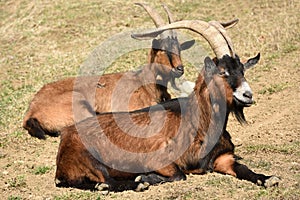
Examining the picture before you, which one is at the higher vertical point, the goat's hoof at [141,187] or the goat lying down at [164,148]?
the goat lying down at [164,148]

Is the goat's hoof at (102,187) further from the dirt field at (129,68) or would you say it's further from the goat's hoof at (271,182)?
the goat's hoof at (271,182)

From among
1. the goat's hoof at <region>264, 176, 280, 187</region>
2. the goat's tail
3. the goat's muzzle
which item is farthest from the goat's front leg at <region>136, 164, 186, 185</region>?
the goat's muzzle

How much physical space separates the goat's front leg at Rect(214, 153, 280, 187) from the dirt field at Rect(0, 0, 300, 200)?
0.11 metres

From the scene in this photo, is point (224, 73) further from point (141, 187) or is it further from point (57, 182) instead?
point (57, 182)

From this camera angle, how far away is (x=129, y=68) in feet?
43.5

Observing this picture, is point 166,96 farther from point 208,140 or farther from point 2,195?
point 2,195

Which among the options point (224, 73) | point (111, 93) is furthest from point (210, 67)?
point (111, 93)

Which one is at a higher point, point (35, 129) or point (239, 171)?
point (239, 171)

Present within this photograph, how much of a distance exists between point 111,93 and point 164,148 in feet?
12.2

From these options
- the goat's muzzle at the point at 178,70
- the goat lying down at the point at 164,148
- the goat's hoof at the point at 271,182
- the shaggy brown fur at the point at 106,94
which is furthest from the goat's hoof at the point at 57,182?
the goat's muzzle at the point at 178,70

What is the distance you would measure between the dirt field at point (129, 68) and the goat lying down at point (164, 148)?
0.19 metres

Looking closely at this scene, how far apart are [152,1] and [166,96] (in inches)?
367

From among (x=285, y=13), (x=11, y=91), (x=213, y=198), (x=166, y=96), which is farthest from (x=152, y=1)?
(x=213, y=198)

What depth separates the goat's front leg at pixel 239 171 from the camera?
6020mm
